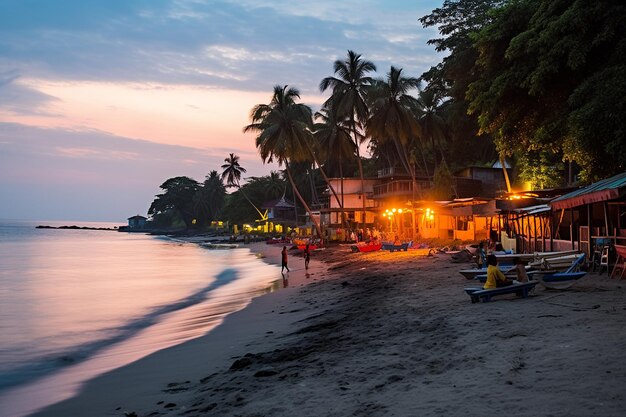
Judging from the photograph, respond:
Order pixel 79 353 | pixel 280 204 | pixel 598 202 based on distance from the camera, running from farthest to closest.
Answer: pixel 280 204 → pixel 598 202 → pixel 79 353

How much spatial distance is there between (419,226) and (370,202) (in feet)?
54.8

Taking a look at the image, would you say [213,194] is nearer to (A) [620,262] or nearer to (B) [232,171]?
(B) [232,171]

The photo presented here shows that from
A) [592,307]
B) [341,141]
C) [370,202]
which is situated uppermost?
[341,141]

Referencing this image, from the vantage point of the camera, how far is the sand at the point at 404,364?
5332 millimetres

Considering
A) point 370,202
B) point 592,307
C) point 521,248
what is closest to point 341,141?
point 370,202

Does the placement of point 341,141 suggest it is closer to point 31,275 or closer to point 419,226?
point 419,226

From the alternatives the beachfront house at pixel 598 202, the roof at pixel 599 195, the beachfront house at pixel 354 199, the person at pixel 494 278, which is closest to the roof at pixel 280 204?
the beachfront house at pixel 354 199

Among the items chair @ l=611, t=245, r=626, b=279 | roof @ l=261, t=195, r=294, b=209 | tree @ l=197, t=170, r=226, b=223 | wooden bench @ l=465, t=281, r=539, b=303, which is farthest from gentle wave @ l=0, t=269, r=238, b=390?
tree @ l=197, t=170, r=226, b=223

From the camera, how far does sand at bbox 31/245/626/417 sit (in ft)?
17.5

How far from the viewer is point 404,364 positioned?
699 cm

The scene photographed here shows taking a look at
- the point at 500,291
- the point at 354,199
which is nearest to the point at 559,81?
the point at 500,291

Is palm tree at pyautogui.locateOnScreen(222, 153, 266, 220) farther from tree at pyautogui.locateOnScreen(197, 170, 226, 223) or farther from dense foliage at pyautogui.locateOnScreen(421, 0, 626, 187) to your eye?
dense foliage at pyautogui.locateOnScreen(421, 0, 626, 187)

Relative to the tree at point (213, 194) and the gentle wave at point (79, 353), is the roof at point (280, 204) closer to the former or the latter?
the tree at point (213, 194)

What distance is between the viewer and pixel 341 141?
4953cm
